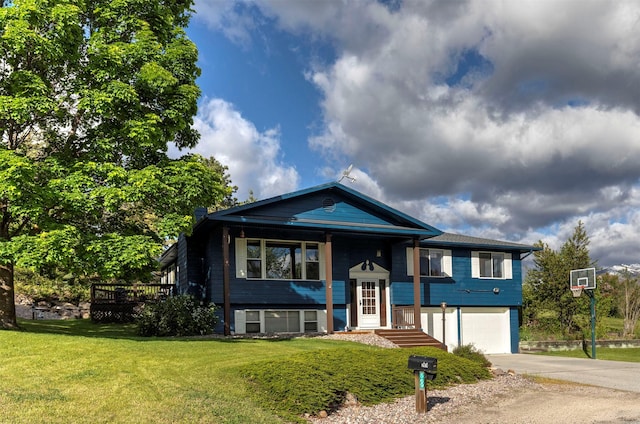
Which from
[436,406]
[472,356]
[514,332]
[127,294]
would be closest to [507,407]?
[436,406]

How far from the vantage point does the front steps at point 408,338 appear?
18594 millimetres

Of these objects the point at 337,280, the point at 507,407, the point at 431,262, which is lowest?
the point at 507,407

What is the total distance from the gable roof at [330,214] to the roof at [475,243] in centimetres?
174

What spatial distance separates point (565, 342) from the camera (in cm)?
2416

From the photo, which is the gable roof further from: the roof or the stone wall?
the stone wall

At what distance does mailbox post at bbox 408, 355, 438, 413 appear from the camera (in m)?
9.45

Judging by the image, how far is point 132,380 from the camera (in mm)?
9609

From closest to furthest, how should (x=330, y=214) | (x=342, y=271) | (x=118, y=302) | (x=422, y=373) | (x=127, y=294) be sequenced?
1. (x=422, y=373)
2. (x=330, y=214)
3. (x=342, y=271)
4. (x=118, y=302)
5. (x=127, y=294)

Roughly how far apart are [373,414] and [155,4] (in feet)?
42.2

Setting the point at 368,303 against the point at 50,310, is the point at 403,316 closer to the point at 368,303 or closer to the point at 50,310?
the point at 368,303

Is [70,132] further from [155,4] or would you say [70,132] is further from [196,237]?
[196,237]

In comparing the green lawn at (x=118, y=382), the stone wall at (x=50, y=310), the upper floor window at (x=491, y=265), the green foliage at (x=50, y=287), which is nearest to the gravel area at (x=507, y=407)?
the green lawn at (x=118, y=382)

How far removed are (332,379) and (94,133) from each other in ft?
31.6

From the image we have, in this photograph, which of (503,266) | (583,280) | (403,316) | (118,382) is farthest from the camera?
(503,266)
